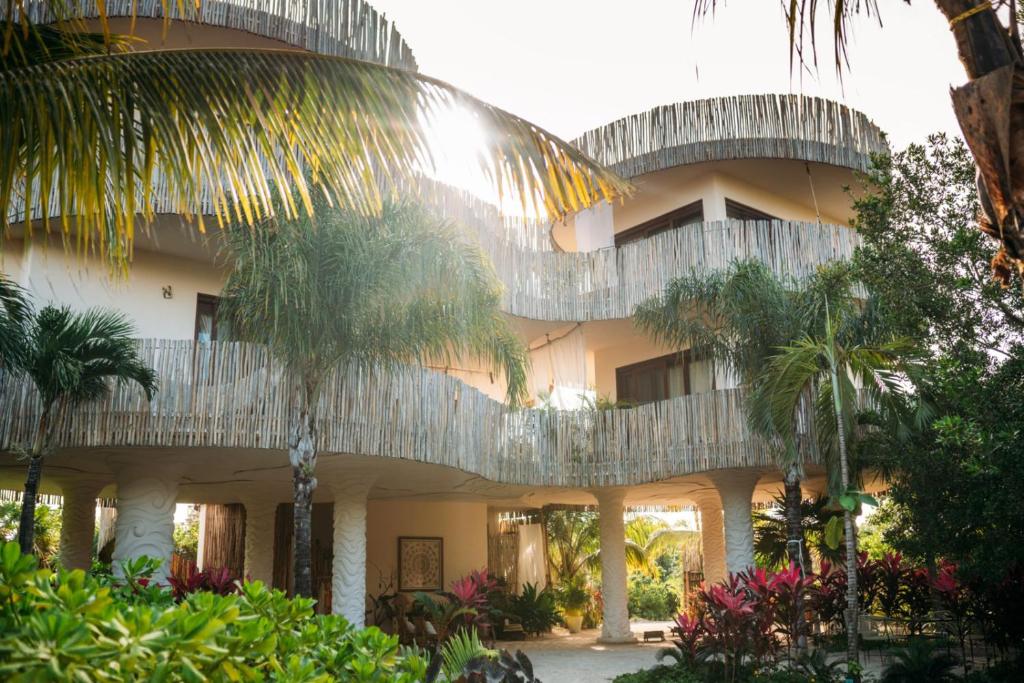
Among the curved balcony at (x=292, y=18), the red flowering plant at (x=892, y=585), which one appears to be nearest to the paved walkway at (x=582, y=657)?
the red flowering plant at (x=892, y=585)

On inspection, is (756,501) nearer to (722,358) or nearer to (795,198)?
(795,198)

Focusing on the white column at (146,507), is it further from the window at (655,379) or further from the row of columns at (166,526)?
the window at (655,379)

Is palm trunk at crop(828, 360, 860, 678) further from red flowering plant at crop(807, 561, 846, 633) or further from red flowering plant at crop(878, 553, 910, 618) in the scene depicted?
red flowering plant at crop(878, 553, 910, 618)

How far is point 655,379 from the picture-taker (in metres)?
19.8

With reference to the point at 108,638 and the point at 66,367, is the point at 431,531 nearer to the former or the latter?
the point at 66,367

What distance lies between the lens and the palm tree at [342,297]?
11141mm

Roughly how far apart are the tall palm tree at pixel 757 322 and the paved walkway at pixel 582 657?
320 cm

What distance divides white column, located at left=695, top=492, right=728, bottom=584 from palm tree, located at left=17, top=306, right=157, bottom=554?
524 inches

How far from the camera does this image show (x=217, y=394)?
1211 centimetres

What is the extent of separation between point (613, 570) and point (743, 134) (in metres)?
9.06

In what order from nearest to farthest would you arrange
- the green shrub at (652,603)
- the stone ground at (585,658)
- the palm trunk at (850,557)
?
1. the palm trunk at (850,557)
2. the stone ground at (585,658)
3. the green shrub at (652,603)

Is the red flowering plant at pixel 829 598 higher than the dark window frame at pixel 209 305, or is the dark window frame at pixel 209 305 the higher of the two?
the dark window frame at pixel 209 305

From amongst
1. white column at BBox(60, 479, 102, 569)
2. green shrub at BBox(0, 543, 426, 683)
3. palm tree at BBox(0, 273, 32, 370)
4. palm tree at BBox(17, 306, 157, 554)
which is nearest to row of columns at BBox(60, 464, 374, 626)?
white column at BBox(60, 479, 102, 569)

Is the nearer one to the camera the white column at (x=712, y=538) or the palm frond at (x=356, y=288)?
the palm frond at (x=356, y=288)
